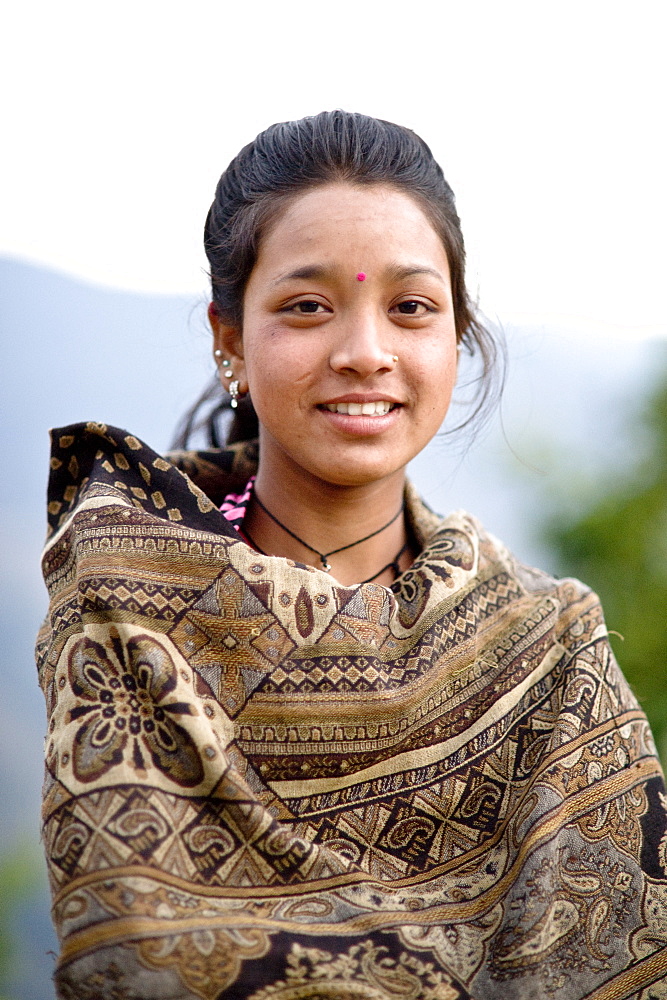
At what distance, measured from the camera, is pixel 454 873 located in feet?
5.61

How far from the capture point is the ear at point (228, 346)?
2113mm

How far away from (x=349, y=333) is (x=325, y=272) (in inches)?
5.2

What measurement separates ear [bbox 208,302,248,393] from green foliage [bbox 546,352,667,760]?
2098 millimetres

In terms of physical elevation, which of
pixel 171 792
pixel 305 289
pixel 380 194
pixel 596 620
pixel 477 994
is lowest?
pixel 477 994

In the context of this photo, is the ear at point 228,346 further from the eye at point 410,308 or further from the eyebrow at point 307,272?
the eye at point 410,308

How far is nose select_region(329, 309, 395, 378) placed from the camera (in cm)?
177

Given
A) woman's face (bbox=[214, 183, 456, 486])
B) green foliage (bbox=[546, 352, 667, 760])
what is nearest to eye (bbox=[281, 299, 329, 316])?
woman's face (bbox=[214, 183, 456, 486])

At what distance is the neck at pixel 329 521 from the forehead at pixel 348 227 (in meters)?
0.48

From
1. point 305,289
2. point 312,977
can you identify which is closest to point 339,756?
point 312,977

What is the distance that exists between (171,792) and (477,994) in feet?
2.13

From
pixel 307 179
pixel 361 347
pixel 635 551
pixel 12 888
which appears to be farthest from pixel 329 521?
pixel 12 888

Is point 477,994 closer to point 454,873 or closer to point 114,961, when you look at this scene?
point 454,873

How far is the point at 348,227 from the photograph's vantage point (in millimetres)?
1820

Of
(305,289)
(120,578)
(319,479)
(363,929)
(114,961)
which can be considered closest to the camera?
(114,961)
